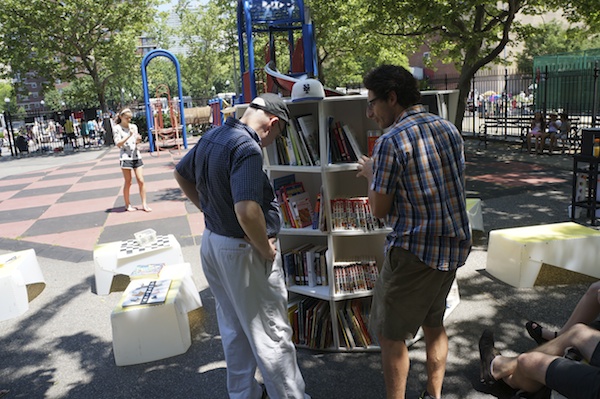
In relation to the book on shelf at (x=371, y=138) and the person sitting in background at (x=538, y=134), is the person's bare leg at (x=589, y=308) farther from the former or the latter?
the person sitting in background at (x=538, y=134)

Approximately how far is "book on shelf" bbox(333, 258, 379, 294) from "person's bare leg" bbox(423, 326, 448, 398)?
2.86 feet

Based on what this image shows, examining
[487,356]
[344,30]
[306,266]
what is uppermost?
[344,30]

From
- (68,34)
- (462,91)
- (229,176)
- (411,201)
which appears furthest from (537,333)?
(68,34)

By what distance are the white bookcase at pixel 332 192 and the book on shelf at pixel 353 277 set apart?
0.04 meters

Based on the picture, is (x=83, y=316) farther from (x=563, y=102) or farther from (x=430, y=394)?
(x=563, y=102)

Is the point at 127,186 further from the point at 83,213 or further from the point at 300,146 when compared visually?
the point at 300,146

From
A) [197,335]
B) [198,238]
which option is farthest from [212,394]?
[198,238]

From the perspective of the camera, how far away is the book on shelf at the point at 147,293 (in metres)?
3.91

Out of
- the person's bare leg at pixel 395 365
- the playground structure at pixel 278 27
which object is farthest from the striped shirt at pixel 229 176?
the playground structure at pixel 278 27

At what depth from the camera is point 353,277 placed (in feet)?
12.2

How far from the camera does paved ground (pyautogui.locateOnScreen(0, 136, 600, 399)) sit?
11.4ft

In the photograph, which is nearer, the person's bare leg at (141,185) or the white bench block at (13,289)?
the white bench block at (13,289)

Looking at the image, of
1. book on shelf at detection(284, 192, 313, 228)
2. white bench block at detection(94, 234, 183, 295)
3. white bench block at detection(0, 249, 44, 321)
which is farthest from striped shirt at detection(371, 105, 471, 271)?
white bench block at detection(0, 249, 44, 321)

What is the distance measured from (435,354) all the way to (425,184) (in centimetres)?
108
